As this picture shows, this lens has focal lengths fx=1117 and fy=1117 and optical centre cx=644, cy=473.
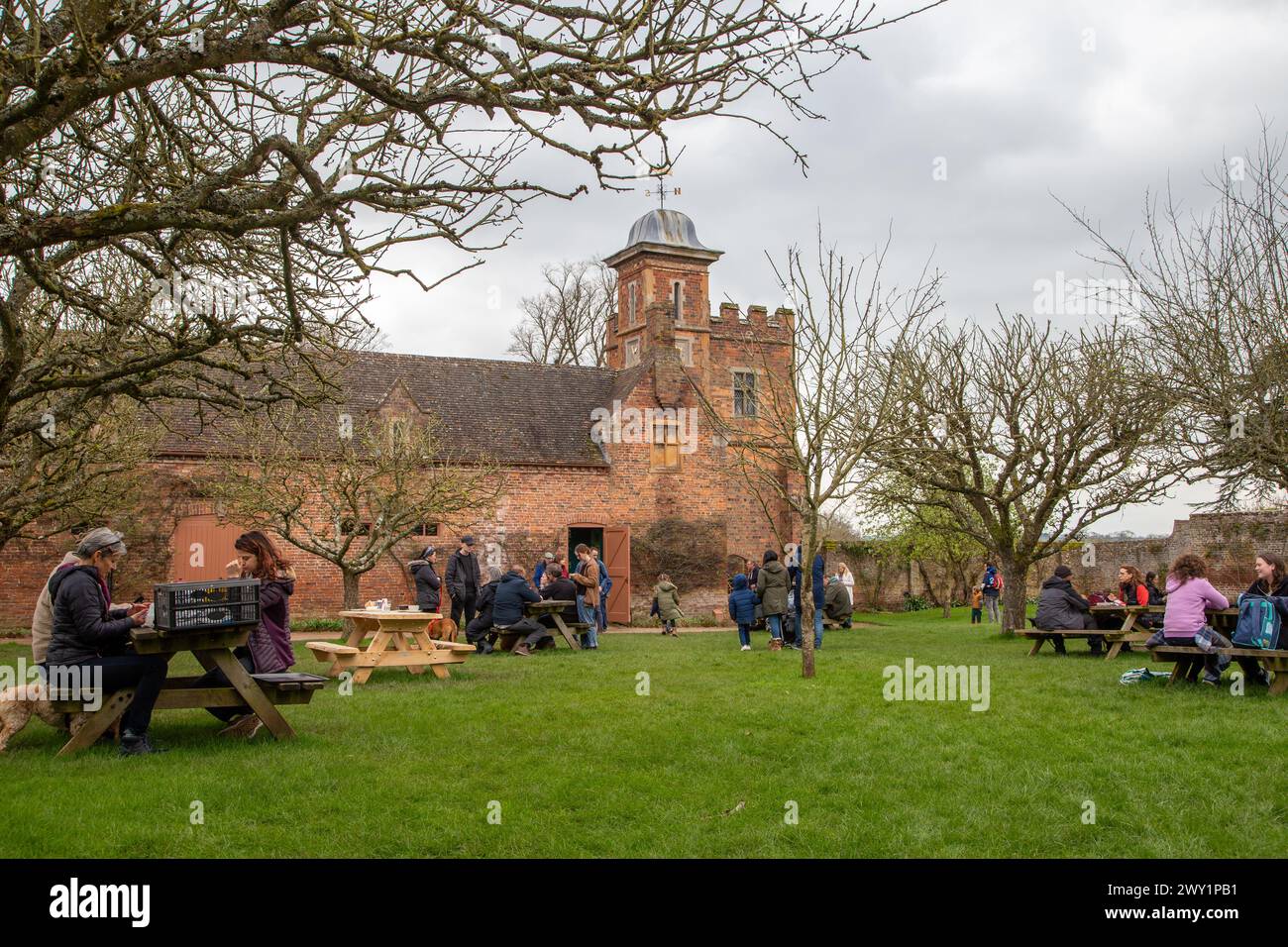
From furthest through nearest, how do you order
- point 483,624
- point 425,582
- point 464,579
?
point 464,579
point 425,582
point 483,624

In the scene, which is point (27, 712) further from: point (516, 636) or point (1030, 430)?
point (1030, 430)

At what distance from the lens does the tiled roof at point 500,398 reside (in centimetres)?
3203

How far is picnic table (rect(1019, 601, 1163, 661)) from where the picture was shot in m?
15.9

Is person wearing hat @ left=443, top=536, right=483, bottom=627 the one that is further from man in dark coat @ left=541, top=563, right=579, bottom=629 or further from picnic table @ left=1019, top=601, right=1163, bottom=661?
picnic table @ left=1019, top=601, right=1163, bottom=661

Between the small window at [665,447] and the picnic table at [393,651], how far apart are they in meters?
20.4

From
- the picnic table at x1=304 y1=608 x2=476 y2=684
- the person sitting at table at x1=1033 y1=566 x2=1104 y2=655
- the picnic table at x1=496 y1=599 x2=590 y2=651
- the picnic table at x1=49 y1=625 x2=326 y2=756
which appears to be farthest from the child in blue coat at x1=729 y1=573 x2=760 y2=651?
the picnic table at x1=49 y1=625 x2=326 y2=756

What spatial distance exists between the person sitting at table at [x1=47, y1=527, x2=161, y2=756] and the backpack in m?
10.6

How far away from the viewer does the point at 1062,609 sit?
650 inches

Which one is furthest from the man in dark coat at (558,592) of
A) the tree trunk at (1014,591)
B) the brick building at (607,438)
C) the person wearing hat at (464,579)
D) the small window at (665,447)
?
the small window at (665,447)

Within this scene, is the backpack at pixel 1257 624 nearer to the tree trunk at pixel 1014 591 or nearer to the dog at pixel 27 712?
the tree trunk at pixel 1014 591

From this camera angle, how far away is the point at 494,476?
31.2 metres

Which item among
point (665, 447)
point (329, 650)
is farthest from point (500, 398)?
point (329, 650)

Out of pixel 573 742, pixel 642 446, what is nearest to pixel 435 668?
pixel 573 742

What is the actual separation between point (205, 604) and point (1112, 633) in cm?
1258
